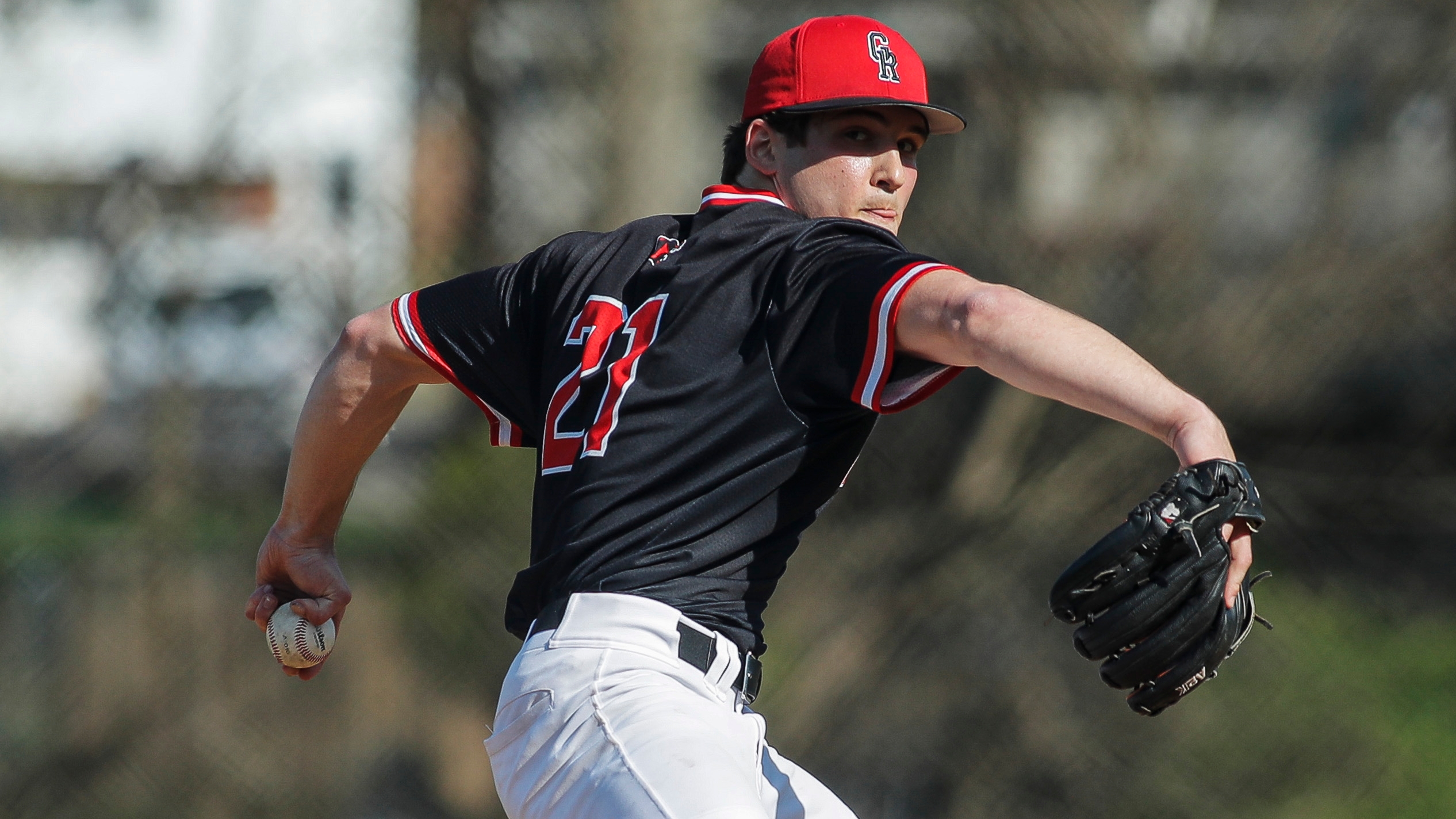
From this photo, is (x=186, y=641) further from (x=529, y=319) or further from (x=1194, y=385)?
(x=1194, y=385)

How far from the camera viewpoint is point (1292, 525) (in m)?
4.62

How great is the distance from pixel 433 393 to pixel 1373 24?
3405 mm

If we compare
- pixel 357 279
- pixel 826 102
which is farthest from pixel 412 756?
pixel 826 102

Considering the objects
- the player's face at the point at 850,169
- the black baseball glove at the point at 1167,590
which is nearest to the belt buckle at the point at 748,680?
the black baseball glove at the point at 1167,590

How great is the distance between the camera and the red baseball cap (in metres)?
2.19

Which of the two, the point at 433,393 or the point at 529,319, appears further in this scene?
the point at 433,393

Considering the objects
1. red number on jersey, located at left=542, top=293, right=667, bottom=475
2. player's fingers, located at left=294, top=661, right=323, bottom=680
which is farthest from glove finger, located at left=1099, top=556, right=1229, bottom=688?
player's fingers, located at left=294, top=661, right=323, bottom=680

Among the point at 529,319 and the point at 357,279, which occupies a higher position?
the point at 529,319

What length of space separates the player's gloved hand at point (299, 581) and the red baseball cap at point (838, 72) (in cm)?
105

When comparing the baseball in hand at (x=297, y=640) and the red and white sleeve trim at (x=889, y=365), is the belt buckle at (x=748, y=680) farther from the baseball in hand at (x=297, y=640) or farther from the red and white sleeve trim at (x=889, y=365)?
the baseball in hand at (x=297, y=640)

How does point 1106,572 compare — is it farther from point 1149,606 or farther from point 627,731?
point 627,731

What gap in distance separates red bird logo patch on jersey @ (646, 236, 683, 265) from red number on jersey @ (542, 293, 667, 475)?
0.09 metres

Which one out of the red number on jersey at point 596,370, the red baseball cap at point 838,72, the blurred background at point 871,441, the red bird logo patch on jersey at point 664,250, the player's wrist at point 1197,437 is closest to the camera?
the player's wrist at point 1197,437

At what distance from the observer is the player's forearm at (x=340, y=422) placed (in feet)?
7.66
